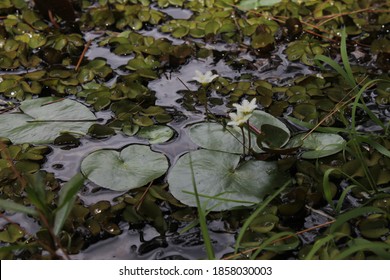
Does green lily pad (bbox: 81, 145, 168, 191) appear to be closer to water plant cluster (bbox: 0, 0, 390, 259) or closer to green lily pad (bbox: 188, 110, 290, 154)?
water plant cluster (bbox: 0, 0, 390, 259)

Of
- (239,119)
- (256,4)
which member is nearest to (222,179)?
(239,119)

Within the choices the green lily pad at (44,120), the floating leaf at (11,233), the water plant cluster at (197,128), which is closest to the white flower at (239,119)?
the water plant cluster at (197,128)

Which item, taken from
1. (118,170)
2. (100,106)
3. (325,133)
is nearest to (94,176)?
(118,170)

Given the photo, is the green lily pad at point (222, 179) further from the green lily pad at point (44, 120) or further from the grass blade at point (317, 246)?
the green lily pad at point (44, 120)

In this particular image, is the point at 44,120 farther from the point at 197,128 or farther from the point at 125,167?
the point at 197,128

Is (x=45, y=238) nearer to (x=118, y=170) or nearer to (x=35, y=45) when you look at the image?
(x=118, y=170)

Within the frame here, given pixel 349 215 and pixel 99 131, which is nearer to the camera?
pixel 349 215
